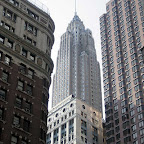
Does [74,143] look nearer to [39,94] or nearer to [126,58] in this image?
[126,58]

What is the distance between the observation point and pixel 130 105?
144 metres

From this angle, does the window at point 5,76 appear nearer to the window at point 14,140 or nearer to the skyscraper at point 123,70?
the window at point 14,140

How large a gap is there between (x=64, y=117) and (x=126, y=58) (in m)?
41.4

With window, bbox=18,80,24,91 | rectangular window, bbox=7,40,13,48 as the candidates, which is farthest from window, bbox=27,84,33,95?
rectangular window, bbox=7,40,13,48

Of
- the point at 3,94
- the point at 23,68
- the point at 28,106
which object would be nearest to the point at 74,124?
the point at 23,68

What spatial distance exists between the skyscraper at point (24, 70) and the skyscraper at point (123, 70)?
7240cm

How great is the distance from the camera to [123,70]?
156500 mm

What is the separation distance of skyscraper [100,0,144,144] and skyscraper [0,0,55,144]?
2850 inches

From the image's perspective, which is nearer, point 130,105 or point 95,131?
point 130,105

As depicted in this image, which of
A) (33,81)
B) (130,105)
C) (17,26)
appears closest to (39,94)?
(33,81)

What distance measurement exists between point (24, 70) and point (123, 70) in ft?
315

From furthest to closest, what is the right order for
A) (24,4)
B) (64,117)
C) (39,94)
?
(64,117), (24,4), (39,94)

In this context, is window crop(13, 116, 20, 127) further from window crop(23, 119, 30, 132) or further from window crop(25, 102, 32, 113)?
window crop(25, 102, 32, 113)

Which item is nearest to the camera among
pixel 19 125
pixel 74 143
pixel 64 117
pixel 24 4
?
pixel 19 125
